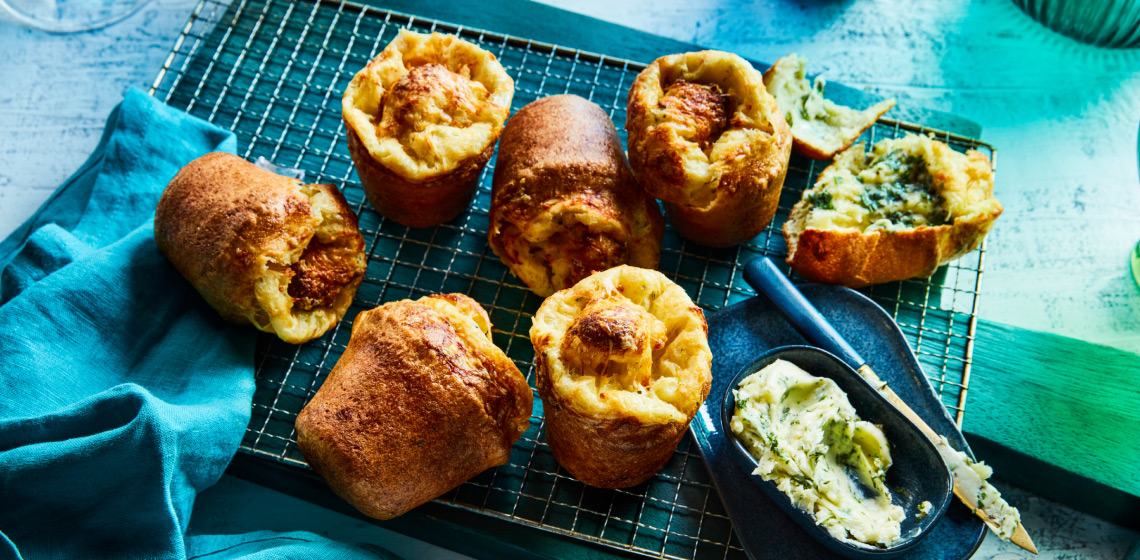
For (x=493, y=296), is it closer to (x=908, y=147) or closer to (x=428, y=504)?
(x=428, y=504)

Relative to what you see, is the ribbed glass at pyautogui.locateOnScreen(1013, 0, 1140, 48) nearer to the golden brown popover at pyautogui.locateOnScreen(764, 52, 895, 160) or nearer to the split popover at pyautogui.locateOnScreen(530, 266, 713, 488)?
the golden brown popover at pyautogui.locateOnScreen(764, 52, 895, 160)

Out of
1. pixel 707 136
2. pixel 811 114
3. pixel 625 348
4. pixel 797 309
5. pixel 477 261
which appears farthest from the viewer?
pixel 811 114

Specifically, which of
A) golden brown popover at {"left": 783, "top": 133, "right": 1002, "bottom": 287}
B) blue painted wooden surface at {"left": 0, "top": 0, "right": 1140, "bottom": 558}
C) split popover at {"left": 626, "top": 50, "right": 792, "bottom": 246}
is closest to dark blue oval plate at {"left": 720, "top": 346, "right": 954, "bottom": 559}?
golden brown popover at {"left": 783, "top": 133, "right": 1002, "bottom": 287}

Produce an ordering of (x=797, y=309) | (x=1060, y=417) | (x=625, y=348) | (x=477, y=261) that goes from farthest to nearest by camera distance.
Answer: (x=477, y=261), (x=1060, y=417), (x=797, y=309), (x=625, y=348)

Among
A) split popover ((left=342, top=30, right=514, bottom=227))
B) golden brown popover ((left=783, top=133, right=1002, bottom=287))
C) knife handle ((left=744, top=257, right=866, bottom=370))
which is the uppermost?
split popover ((left=342, top=30, right=514, bottom=227))

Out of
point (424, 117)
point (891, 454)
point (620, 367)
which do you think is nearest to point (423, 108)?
point (424, 117)

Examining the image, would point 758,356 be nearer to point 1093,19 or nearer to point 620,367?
point 620,367

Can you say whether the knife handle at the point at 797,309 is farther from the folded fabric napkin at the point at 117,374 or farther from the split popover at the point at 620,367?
the folded fabric napkin at the point at 117,374
